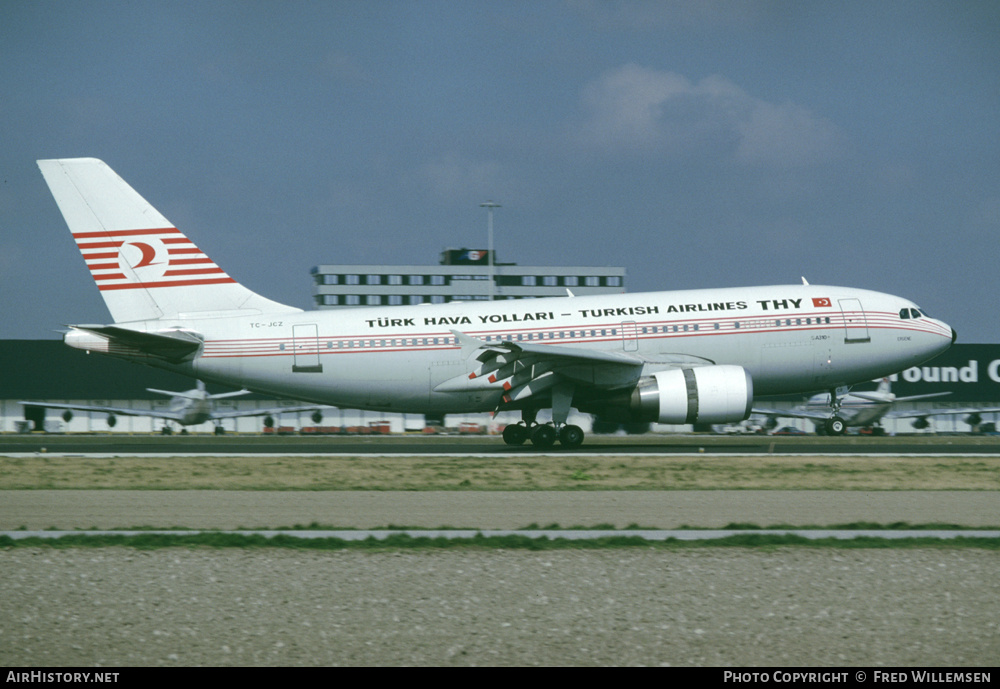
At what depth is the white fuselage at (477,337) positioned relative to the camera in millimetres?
28469

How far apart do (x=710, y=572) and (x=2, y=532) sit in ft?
29.3

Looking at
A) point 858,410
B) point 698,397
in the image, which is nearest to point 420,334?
point 698,397

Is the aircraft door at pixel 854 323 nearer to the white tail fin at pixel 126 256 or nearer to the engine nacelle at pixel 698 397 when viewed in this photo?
the engine nacelle at pixel 698 397

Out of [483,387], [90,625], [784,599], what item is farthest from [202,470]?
[784,599]

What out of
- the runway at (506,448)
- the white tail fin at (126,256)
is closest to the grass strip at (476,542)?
the runway at (506,448)

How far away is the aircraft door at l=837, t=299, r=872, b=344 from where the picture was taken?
29.4 meters

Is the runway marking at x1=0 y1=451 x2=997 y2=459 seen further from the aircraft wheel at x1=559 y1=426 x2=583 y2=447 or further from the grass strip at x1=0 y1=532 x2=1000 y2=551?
the grass strip at x1=0 y1=532 x2=1000 y2=551

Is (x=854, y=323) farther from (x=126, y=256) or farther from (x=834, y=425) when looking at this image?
(x=126, y=256)

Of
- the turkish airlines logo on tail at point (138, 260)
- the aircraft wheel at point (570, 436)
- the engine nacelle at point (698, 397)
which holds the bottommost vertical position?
the aircraft wheel at point (570, 436)

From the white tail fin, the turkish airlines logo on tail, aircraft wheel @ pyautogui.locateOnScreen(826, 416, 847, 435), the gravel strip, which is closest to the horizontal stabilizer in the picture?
the white tail fin

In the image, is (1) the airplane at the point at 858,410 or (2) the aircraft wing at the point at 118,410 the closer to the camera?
(1) the airplane at the point at 858,410

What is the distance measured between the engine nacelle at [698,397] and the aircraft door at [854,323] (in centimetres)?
448

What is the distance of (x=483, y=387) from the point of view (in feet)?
92.4

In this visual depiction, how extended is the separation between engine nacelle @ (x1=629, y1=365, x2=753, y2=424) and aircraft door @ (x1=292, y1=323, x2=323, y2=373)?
914 centimetres
